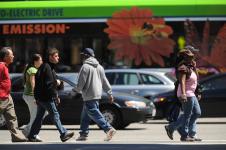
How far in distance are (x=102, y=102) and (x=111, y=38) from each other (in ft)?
22.2

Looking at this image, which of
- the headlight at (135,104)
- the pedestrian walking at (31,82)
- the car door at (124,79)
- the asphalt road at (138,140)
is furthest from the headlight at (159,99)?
the pedestrian walking at (31,82)

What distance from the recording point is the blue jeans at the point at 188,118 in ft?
50.0

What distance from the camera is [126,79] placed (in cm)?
2325

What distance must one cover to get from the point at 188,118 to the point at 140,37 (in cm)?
1079

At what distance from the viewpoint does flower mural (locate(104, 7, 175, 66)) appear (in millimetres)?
25719

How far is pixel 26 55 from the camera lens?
2619 centimetres

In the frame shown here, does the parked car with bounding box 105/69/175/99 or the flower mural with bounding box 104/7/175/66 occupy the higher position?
the flower mural with bounding box 104/7/175/66

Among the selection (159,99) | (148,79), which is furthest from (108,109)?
(148,79)

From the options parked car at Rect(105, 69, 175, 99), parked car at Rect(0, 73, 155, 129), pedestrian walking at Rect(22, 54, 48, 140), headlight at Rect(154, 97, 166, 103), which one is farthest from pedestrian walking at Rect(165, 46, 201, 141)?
parked car at Rect(105, 69, 175, 99)

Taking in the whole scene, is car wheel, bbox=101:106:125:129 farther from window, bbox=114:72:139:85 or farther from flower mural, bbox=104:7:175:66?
flower mural, bbox=104:7:175:66
